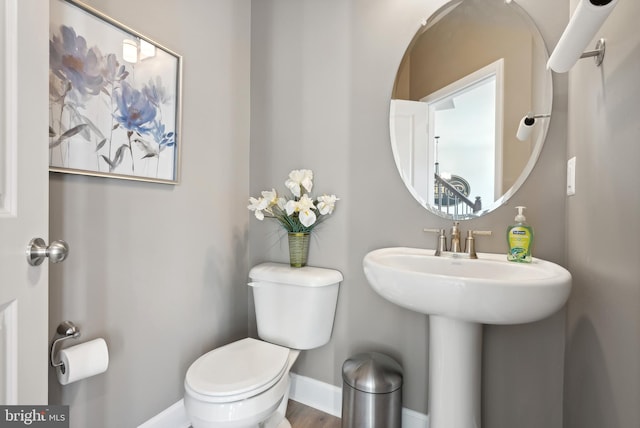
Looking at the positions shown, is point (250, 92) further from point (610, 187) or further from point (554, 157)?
point (610, 187)

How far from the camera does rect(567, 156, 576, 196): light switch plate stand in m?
1.02

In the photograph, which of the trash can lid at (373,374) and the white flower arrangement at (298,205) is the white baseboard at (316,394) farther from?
the white flower arrangement at (298,205)

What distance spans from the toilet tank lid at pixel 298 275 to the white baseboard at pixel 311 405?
1.98 ft

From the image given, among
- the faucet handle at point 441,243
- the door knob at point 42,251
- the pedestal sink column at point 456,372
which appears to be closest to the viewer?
the door knob at point 42,251

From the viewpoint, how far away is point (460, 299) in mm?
805

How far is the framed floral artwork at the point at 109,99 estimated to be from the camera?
1001 mm

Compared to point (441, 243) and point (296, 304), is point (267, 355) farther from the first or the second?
point (441, 243)

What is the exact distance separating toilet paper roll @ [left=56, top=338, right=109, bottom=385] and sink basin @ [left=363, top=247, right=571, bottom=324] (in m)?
0.96

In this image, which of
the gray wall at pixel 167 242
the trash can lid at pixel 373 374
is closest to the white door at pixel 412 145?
the trash can lid at pixel 373 374

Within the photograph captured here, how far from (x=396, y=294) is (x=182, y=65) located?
4.49 ft

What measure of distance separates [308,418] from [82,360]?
3.51 ft

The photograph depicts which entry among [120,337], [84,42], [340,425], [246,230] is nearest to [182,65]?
[84,42]

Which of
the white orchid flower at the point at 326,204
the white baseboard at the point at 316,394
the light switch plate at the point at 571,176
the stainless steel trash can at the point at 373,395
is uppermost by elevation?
the light switch plate at the point at 571,176

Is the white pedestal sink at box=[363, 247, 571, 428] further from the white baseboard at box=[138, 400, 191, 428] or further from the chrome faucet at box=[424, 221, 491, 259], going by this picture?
the white baseboard at box=[138, 400, 191, 428]
